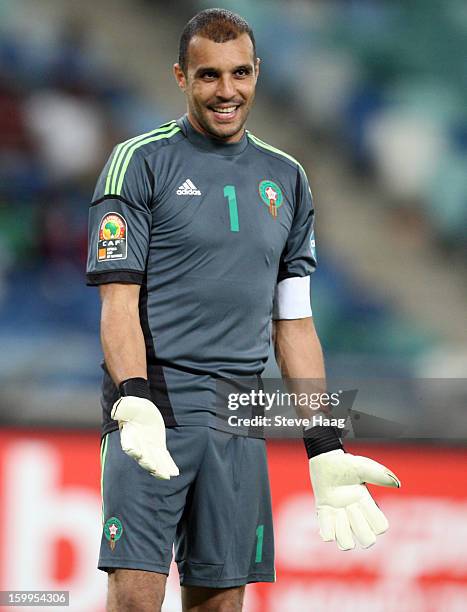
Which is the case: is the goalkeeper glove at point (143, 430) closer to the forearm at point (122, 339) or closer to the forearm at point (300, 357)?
the forearm at point (122, 339)

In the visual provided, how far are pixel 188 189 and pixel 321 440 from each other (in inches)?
25.0

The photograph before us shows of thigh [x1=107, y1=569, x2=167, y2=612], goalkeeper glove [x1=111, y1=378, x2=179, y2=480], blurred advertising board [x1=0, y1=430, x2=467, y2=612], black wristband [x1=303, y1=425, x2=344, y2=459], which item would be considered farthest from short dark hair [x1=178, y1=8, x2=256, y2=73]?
blurred advertising board [x1=0, y1=430, x2=467, y2=612]

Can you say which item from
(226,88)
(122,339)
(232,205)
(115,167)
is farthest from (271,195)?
(122,339)

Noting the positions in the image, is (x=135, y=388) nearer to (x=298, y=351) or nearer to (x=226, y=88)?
(x=298, y=351)

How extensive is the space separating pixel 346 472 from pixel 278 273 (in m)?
0.52

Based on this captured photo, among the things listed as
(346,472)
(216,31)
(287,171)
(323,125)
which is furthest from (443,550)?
(323,125)

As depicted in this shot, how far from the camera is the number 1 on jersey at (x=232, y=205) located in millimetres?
2422

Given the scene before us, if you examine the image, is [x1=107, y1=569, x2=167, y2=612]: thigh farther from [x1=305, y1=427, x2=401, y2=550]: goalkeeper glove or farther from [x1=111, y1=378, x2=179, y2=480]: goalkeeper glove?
[x1=305, y1=427, x2=401, y2=550]: goalkeeper glove

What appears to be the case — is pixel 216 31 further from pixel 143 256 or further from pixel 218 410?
pixel 218 410

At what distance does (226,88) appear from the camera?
2.41 meters

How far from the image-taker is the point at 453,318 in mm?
4996

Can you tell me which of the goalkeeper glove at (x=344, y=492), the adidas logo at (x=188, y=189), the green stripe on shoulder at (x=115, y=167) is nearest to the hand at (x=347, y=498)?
the goalkeeper glove at (x=344, y=492)

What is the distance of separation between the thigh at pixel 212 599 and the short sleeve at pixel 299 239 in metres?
0.74

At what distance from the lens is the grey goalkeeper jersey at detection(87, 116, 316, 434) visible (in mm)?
2355
